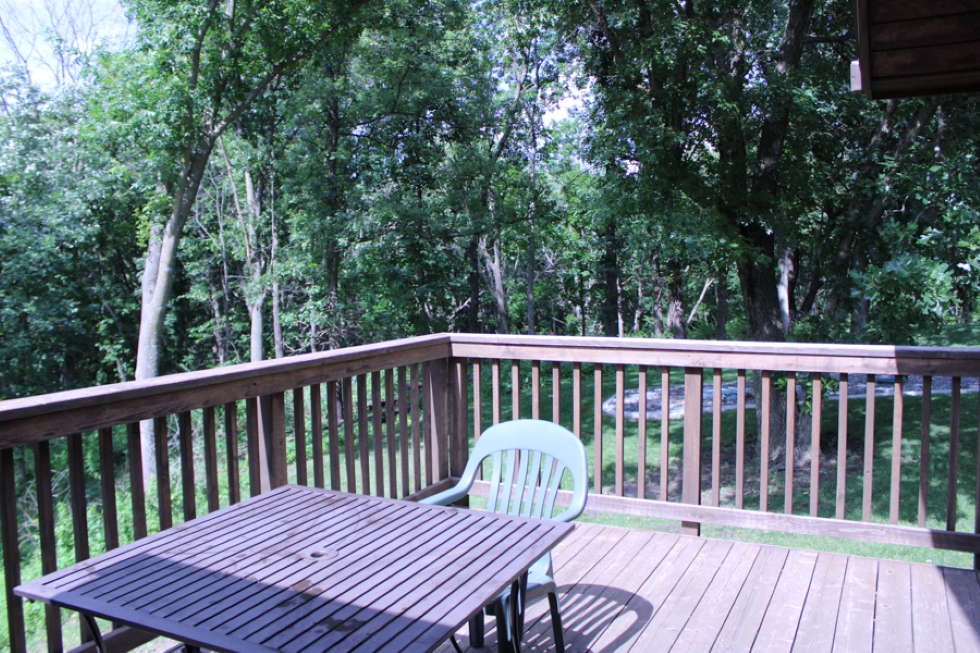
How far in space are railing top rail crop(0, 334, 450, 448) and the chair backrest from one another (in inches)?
33.4

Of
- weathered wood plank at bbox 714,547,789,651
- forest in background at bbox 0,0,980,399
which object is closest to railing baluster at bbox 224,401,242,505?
weathered wood plank at bbox 714,547,789,651

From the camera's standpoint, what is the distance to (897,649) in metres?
2.40

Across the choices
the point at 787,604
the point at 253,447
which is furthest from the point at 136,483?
the point at 787,604

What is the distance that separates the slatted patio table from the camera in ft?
4.27

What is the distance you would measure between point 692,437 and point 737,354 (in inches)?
17.7

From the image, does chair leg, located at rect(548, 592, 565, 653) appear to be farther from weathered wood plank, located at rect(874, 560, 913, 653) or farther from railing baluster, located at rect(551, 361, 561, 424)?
railing baluster, located at rect(551, 361, 561, 424)

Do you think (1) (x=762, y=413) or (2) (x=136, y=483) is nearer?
(2) (x=136, y=483)

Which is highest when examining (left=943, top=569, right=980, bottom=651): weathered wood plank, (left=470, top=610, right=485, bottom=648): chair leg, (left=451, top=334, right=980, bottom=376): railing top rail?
(left=451, top=334, right=980, bottom=376): railing top rail

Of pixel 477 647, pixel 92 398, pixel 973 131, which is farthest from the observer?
pixel 973 131

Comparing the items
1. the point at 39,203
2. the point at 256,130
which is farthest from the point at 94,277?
the point at 256,130

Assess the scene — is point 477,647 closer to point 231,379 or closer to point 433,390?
point 231,379

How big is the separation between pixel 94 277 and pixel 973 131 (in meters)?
13.4

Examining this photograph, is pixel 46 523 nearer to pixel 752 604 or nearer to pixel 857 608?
pixel 752 604

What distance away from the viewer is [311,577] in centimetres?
153
